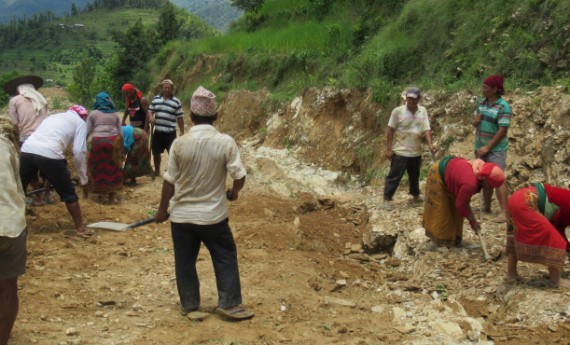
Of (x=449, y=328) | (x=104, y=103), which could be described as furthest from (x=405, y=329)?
(x=104, y=103)

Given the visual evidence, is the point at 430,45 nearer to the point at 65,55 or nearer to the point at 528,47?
the point at 528,47

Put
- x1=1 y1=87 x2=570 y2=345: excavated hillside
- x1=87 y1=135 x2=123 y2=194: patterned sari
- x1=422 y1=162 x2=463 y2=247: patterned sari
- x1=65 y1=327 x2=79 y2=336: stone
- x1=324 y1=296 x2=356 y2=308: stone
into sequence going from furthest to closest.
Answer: x1=87 y1=135 x2=123 y2=194: patterned sari, x1=422 y1=162 x2=463 y2=247: patterned sari, x1=324 y1=296 x2=356 y2=308: stone, x1=1 y1=87 x2=570 y2=345: excavated hillside, x1=65 y1=327 x2=79 y2=336: stone

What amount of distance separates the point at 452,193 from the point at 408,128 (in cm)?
167

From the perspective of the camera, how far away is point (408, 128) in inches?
286

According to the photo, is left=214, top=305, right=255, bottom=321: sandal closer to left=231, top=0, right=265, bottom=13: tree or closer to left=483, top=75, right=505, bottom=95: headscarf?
left=483, top=75, right=505, bottom=95: headscarf

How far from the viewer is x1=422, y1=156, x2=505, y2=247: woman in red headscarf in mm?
5301

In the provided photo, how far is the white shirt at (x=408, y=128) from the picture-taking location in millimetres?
7242

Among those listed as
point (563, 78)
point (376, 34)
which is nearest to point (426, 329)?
point (563, 78)

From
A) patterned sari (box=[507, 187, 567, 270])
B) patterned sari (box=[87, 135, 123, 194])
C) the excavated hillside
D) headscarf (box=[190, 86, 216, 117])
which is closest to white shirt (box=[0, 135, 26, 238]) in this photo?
the excavated hillside

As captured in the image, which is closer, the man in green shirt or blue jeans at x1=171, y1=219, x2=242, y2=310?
blue jeans at x1=171, y1=219, x2=242, y2=310

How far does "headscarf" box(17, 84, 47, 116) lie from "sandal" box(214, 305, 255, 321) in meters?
3.77

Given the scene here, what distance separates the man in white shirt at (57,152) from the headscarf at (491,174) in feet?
12.9

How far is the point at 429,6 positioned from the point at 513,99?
389cm

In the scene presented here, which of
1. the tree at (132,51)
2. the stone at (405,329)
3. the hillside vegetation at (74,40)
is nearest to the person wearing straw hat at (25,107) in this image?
the stone at (405,329)
